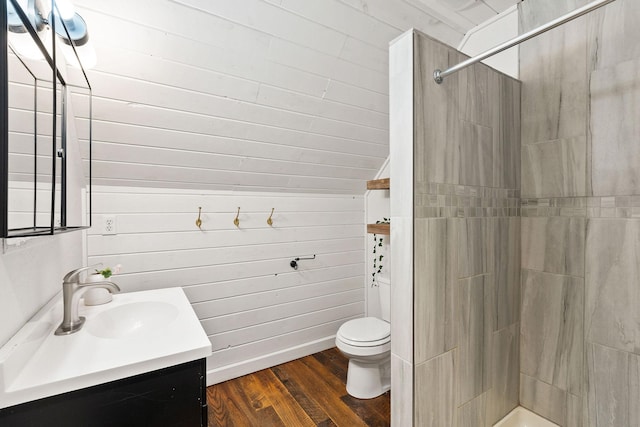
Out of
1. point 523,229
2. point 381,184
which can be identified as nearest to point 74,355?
point 381,184

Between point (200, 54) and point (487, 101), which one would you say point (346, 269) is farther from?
point (200, 54)

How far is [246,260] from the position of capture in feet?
7.52

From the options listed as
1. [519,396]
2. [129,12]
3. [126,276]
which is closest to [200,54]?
[129,12]

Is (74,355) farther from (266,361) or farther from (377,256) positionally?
→ (377,256)

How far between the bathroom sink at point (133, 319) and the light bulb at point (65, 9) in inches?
47.4

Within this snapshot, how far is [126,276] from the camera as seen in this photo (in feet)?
6.15

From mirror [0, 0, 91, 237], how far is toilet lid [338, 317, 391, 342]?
1.64m

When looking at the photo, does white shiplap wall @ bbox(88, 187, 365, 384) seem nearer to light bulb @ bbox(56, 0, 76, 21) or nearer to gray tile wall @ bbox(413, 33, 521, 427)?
light bulb @ bbox(56, 0, 76, 21)

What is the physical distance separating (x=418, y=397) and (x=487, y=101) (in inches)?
52.3

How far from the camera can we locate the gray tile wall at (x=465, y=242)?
121 cm

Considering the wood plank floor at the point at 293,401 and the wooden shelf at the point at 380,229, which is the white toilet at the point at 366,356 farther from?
the wooden shelf at the point at 380,229

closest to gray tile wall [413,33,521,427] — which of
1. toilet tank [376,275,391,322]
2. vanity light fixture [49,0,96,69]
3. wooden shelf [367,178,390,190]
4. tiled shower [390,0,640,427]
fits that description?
tiled shower [390,0,640,427]

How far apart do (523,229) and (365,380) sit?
4.38ft

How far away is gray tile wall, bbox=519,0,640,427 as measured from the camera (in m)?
1.27
